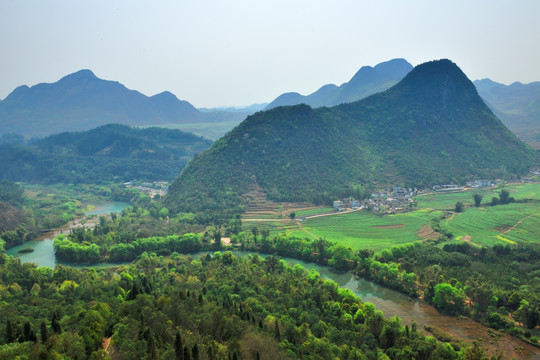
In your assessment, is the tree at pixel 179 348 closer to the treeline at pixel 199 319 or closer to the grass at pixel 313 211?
the treeline at pixel 199 319

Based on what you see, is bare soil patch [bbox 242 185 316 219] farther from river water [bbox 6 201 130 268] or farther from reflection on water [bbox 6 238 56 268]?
reflection on water [bbox 6 238 56 268]

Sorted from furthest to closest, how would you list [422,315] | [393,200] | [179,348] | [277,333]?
[393,200]
[422,315]
[277,333]
[179,348]

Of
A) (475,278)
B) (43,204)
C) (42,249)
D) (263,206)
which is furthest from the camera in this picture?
(43,204)

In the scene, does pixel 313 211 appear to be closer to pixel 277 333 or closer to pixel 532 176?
pixel 277 333

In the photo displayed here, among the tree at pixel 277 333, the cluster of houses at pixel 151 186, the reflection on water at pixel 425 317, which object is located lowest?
the reflection on water at pixel 425 317

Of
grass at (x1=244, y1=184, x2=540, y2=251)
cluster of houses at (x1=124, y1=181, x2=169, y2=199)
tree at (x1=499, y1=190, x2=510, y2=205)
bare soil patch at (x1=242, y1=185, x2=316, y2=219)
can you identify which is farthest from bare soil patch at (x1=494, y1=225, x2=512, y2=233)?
cluster of houses at (x1=124, y1=181, x2=169, y2=199)

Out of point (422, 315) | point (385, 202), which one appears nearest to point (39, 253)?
point (422, 315)

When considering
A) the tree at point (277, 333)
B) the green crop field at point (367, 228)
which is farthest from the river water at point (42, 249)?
the tree at point (277, 333)
